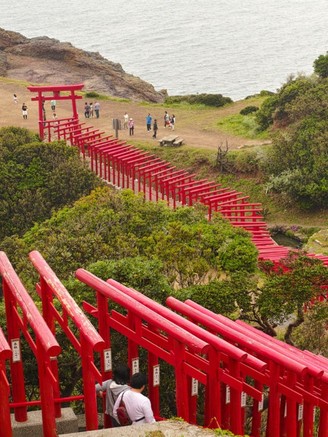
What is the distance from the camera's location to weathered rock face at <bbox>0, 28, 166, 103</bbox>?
260 feet

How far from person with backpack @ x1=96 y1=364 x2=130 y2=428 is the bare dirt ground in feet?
143

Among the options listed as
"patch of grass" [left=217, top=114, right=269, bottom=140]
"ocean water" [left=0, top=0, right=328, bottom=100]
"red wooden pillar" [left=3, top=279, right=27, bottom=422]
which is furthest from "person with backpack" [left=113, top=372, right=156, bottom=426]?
"ocean water" [left=0, top=0, right=328, bottom=100]

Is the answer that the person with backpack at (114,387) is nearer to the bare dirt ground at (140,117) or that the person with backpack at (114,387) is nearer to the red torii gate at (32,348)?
the red torii gate at (32,348)

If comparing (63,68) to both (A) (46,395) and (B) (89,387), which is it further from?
(A) (46,395)

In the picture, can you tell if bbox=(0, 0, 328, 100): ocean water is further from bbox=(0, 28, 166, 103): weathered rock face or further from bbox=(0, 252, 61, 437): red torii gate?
bbox=(0, 252, 61, 437): red torii gate

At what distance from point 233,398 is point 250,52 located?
409ft

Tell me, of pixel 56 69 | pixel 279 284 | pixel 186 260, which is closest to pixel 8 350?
pixel 279 284

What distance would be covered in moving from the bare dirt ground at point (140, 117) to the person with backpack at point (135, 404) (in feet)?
145

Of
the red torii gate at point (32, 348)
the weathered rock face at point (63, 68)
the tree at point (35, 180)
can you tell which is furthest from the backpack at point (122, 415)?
the weathered rock face at point (63, 68)

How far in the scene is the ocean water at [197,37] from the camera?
11730cm

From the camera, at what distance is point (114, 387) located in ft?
43.8

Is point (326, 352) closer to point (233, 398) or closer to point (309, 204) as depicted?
point (233, 398)

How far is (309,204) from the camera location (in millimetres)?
50312

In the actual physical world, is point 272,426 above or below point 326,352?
above
